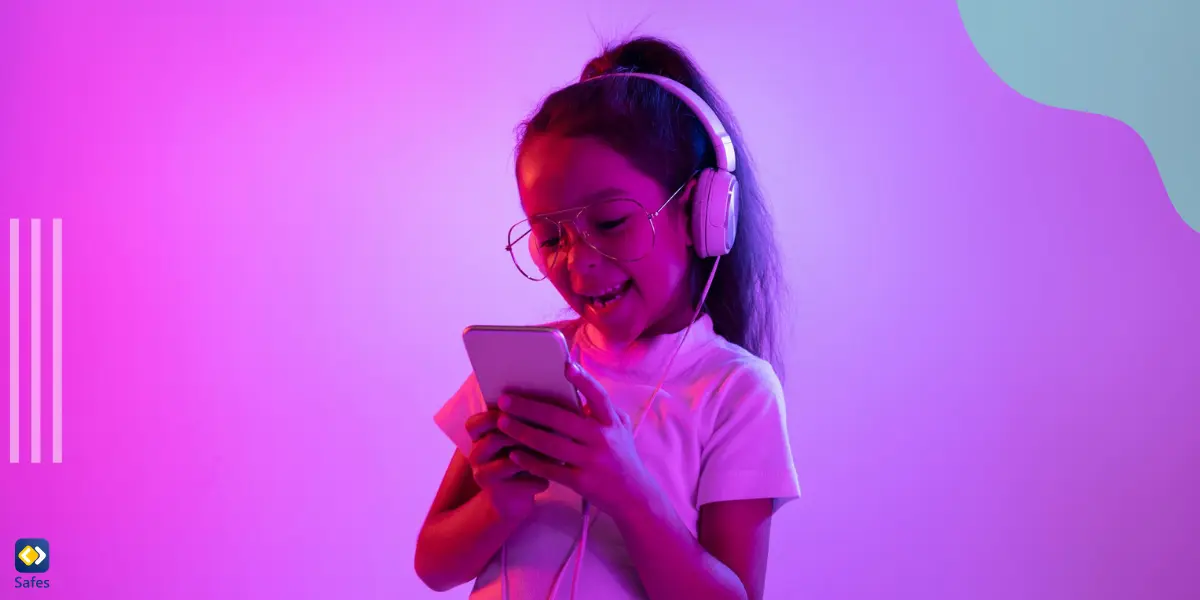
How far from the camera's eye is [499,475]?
0.85m

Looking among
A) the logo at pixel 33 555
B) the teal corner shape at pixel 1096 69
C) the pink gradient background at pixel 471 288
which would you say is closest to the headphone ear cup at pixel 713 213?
the pink gradient background at pixel 471 288

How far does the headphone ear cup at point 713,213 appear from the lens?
3.02 feet

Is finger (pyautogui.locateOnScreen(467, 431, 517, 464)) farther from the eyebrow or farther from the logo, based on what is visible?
the logo

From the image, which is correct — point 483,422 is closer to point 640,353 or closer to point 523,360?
point 523,360

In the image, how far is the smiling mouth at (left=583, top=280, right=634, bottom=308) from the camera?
0.92m

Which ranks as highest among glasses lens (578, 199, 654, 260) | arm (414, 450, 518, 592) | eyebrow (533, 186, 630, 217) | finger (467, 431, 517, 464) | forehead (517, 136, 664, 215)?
forehead (517, 136, 664, 215)

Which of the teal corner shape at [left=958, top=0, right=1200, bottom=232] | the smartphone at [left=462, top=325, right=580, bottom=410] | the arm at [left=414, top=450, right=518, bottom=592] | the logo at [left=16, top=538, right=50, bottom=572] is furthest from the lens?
the logo at [left=16, top=538, right=50, bottom=572]

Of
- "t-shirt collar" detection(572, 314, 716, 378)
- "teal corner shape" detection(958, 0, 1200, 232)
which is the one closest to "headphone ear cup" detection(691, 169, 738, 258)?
"t-shirt collar" detection(572, 314, 716, 378)

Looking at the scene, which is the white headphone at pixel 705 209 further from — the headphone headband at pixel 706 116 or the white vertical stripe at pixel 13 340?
the white vertical stripe at pixel 13 340

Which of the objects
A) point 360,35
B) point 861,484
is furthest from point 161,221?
point 861,484

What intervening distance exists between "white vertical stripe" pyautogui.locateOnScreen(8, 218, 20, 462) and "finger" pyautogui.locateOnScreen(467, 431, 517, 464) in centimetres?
205

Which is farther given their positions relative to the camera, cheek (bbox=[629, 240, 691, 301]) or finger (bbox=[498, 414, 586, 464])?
cheek (bbox=[629, 240, 691, 301])

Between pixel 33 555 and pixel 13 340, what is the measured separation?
0.55 meters

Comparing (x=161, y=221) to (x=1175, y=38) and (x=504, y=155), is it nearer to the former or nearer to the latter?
(x=504, y=155)
